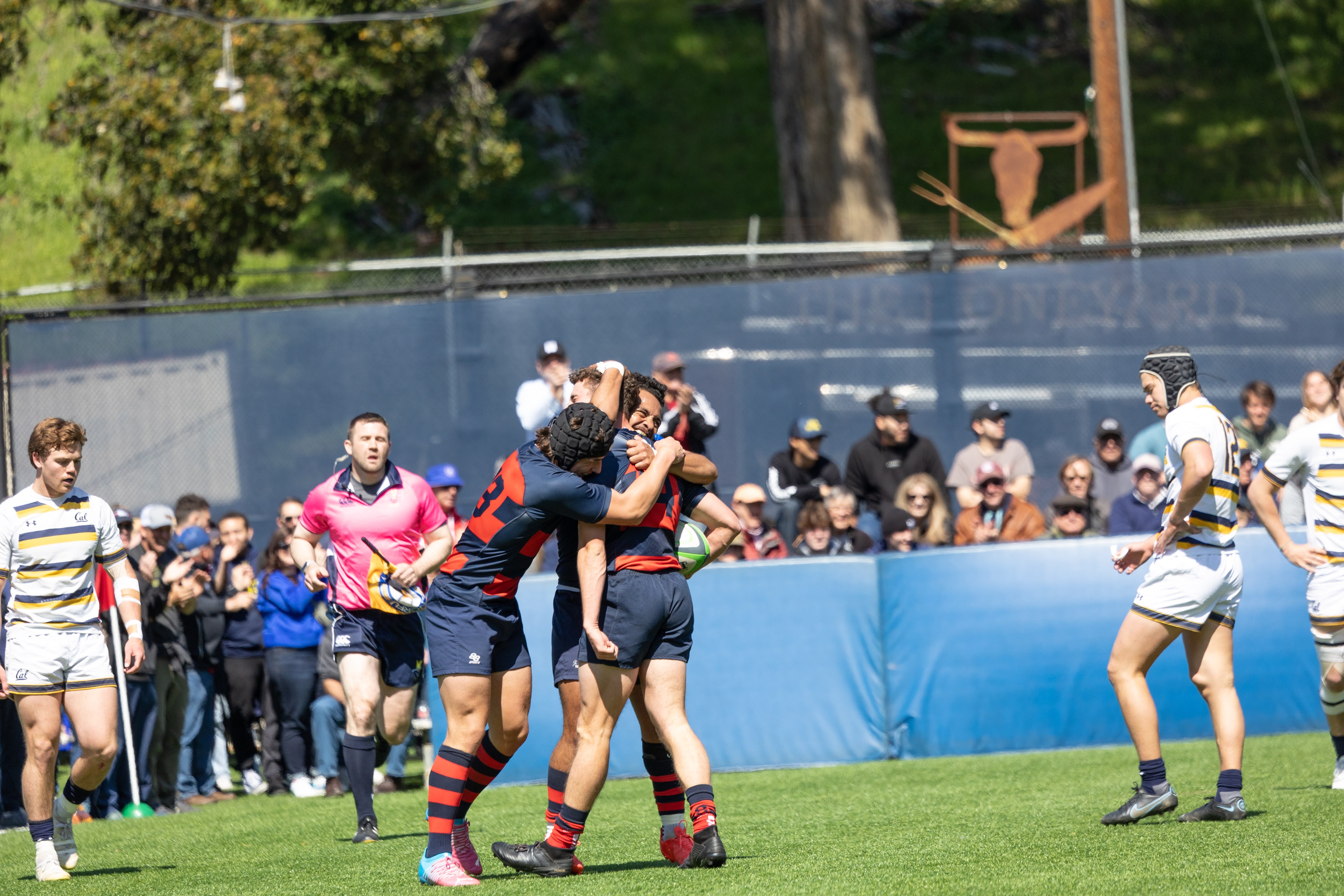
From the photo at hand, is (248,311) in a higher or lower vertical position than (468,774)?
higher

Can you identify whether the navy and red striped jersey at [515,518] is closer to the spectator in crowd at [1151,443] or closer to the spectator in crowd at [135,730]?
the spectator in crowd at [135,730]

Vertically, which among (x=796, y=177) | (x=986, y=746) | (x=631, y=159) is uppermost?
(x=631, y=159)

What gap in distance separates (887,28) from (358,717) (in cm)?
2443

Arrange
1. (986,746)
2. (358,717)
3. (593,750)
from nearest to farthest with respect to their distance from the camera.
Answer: (593,750) < (358,717) < (986,746)

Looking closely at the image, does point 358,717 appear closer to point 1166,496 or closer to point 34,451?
point 34,451

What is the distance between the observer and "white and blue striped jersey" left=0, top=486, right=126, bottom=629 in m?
6.62

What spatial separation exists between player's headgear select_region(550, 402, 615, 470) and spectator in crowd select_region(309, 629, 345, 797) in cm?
487

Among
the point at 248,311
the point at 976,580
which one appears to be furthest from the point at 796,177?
the point at 976,580

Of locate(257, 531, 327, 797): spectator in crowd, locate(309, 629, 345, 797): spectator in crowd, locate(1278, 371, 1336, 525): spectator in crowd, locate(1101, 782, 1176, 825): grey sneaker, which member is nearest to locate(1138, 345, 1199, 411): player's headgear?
locate(1101, 782, 1176, 825): grey sneaker

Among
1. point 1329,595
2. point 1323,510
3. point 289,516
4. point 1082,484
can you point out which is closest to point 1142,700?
point 1329,595

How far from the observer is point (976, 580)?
958cm

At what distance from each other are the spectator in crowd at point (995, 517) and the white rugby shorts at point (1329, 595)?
3.64 meters

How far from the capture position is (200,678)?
10.0 meters

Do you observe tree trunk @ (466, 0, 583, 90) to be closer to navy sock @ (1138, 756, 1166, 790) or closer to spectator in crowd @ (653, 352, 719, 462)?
spectator in crowd @ (653, 352, 719, 462)
